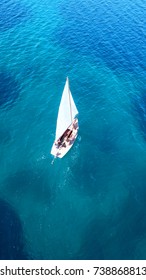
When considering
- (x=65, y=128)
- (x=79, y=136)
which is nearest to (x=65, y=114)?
(x=65, y=128)

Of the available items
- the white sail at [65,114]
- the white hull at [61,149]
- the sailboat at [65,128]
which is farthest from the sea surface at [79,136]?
the white sail at [65,114]

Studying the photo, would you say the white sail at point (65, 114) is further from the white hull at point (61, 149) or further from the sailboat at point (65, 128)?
the white hull at point (61, 149)

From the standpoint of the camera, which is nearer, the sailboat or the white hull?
the sailboat

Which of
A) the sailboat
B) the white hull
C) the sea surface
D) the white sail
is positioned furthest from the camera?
the white hull

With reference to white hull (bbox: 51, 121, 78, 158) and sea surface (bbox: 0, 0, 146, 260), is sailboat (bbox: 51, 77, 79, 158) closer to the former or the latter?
white hull (bbox: 51, 121, 78, 158)

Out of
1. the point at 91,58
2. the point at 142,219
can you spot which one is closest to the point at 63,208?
the point at 142,219

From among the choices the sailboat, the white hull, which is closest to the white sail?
the sailboat
